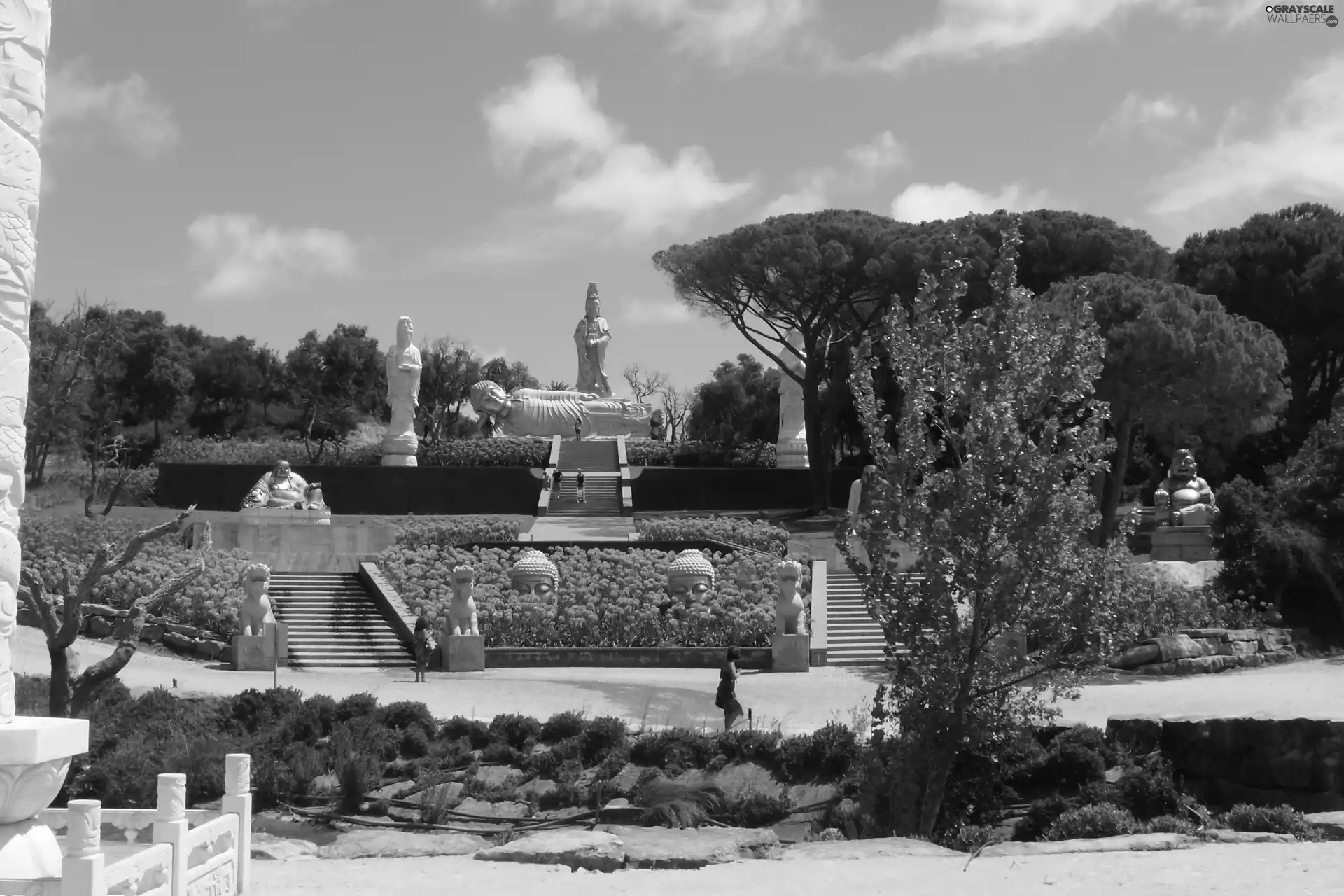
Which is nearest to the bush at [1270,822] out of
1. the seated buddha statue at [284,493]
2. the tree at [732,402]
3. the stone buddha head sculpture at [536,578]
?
the stone buddha head sculpture at [536,578]

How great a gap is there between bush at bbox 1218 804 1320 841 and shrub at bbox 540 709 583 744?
21.3 feet

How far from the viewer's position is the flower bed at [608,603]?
21625mm

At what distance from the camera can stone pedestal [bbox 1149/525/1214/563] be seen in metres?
26.0

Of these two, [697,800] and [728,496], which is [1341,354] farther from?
[697,800]

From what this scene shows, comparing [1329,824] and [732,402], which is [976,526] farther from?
[732,402]

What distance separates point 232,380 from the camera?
68125 mm

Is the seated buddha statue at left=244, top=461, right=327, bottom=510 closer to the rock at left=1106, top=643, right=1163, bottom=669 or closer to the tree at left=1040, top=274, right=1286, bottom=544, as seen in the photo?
the tree at left=1040, top=274, right=1286, bottom=544

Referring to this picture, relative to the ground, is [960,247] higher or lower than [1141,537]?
higher

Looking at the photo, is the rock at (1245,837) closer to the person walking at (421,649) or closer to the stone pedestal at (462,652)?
the person walking at (421,649)

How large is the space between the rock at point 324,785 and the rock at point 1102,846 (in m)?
6.56

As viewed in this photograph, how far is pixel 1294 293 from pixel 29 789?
3808cm

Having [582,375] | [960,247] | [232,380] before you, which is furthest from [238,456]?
[960,247]

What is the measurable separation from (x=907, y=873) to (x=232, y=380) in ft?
212

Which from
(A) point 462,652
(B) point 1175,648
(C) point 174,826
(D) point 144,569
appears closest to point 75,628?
(C) point 174,826
